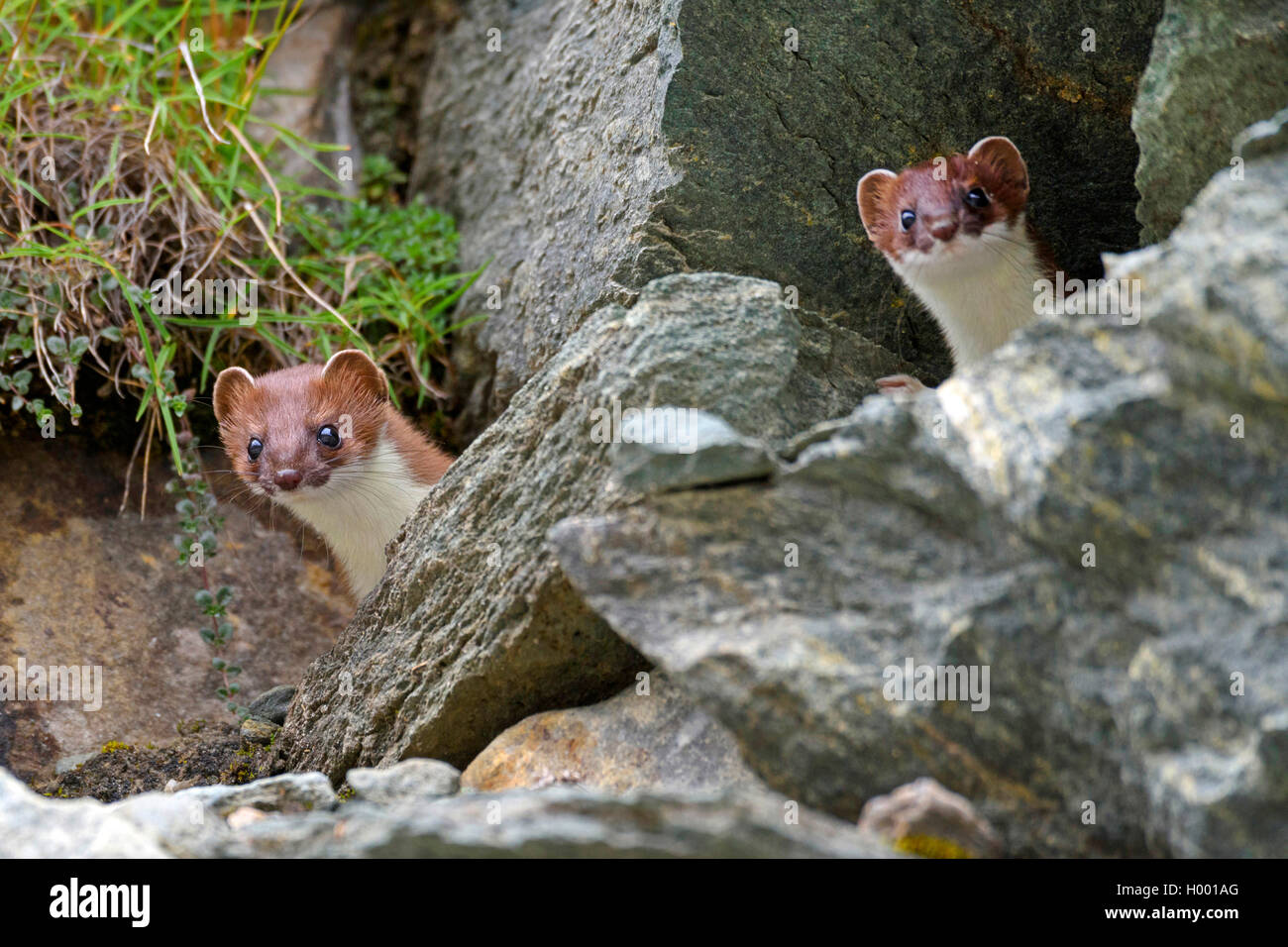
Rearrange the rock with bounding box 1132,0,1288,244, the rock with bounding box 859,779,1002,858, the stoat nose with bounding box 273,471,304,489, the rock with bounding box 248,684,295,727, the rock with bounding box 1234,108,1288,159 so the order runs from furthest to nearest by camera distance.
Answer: the stoat nose with bounding box 273,471,304,489
the rock with bounding box 248,684,295,727
the rock with bounding box 1132,0,1288,244
the rock with bounding box 1234,108,1288,159
the rock with bounding box 859,779,1002,858

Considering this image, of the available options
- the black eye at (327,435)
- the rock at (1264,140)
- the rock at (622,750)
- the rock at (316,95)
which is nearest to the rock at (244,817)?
the rock at (622,750)

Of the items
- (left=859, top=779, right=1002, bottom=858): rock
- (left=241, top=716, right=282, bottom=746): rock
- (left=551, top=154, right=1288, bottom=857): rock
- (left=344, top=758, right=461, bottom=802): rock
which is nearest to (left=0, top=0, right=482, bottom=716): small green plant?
(left=241, top=716, right=282, bottom=746): rock

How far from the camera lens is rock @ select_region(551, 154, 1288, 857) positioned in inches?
87.2

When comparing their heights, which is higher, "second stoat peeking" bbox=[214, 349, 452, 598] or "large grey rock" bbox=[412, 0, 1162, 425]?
"large grey rock" bbox=[412, 0, 1162, 425]

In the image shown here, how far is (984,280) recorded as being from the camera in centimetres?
434

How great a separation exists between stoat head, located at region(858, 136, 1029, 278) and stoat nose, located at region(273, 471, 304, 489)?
2.32 m

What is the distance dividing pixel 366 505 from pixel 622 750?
226 centimetres

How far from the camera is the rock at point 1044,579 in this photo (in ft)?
7.27

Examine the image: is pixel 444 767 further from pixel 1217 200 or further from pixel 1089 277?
pixel 1089 277

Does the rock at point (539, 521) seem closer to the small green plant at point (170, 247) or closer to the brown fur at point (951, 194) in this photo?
the brown fur at point (951, 194)

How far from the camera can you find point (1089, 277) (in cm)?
480

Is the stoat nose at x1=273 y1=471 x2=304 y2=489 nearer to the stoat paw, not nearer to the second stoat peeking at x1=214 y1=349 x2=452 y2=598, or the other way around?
the second stoat peeking at x1=214 y1=349 x2=452 y2=598

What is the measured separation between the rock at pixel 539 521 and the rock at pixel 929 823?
1.01 metres

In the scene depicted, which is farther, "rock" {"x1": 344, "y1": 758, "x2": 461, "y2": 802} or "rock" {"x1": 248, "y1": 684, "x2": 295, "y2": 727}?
"rock" {"x1": 248, "y1": 684, "x2": 295, "y2": 727}
